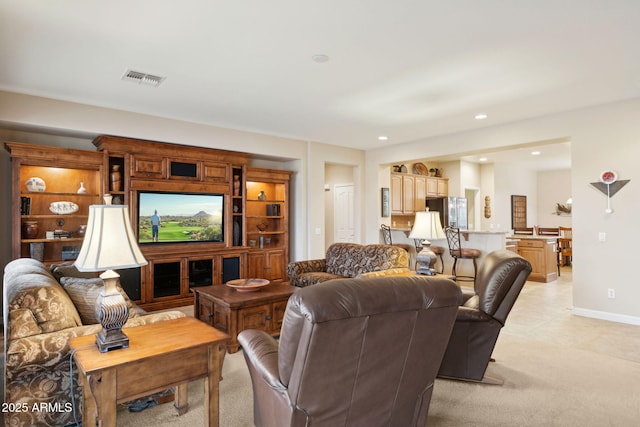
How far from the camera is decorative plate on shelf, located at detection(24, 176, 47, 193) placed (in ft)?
14.8

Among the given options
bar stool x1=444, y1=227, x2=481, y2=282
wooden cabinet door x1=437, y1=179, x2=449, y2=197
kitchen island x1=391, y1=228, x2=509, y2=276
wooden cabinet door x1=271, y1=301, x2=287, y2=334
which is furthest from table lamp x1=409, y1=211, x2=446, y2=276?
wooden cabinet door x1=437, y1=179, x2=449, y2=197

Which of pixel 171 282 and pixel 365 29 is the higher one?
pixel 365 29

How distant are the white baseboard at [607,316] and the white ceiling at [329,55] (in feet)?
8.59

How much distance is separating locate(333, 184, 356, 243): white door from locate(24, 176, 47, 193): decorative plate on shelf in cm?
543

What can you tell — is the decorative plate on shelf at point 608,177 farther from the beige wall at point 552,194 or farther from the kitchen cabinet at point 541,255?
the beige wall at point 552,194

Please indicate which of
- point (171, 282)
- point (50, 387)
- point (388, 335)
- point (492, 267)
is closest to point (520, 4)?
point (492, 267)

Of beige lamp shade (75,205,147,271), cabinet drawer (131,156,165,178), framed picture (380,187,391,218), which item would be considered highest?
cabinet drawer (131,156,165,178)

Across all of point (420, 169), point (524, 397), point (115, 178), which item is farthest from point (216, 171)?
point (420, 169)

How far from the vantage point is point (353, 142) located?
6996mm

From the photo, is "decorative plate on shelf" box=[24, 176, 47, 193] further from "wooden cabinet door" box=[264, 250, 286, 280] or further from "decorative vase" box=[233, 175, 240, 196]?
"wooden cabinet door" box=[264, 250, 286, 280]

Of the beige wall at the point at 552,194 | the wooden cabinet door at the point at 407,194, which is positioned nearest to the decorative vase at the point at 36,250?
the wooden cabinet door at the point at 407,194

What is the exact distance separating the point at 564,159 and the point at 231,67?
9166 mm

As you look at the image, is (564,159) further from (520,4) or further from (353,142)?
(520,4)

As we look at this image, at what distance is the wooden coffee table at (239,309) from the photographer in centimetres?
342
